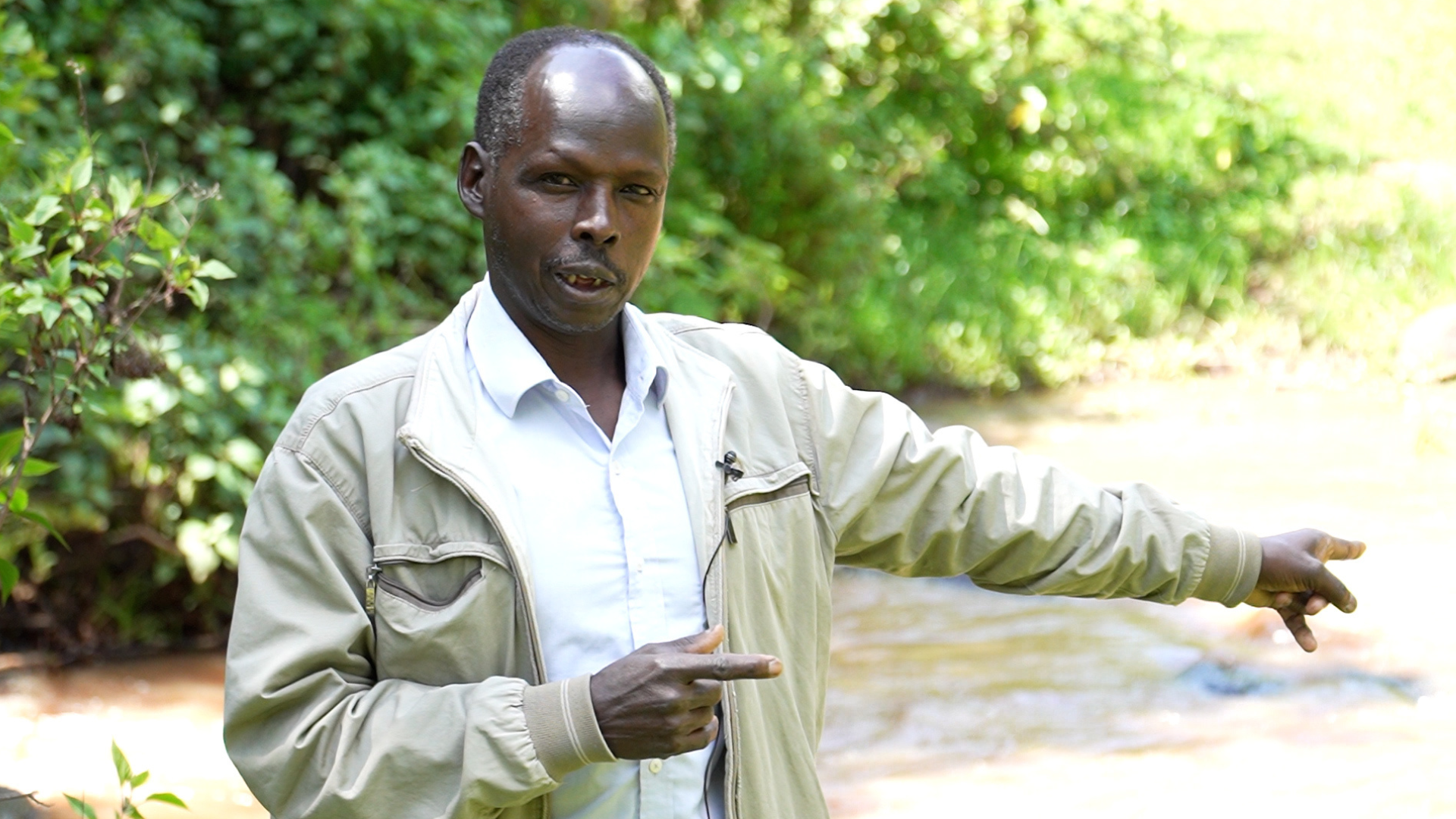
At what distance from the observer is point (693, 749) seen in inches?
63.3

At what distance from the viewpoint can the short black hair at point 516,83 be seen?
187 centimetres

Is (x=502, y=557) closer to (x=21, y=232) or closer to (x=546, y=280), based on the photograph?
(x=546, y=280)


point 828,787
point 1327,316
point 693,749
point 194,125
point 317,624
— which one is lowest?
point 828,787

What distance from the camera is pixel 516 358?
1842mm

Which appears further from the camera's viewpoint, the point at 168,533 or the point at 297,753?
the point at 168,533

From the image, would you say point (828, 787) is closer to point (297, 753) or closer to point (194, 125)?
point (297, 753)

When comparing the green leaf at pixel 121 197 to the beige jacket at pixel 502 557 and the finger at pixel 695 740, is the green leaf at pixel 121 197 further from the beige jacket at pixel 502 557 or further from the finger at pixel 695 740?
the finger at pixel 695 740

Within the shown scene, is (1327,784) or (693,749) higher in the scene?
(693,749)

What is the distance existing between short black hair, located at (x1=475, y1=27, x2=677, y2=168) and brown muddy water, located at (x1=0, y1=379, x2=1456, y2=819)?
2402 millimetres

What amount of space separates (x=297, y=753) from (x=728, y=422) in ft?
2.12

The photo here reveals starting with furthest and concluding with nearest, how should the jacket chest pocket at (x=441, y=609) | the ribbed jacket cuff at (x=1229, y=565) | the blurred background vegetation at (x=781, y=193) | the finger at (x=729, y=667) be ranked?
the blurred background vegetation at (x=781, y=193) → the ribbed jacket cuff at (x=1229, y=565) → the jacket chest pocket at (x=441, y=609) → the finger at (x=729, y=667)

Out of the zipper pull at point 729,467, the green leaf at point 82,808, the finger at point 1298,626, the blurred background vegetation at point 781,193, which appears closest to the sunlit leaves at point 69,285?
the blurred background vegetation at point 781,193

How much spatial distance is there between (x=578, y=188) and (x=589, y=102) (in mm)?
101

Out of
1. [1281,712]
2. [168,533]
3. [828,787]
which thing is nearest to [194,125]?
[168,533]
